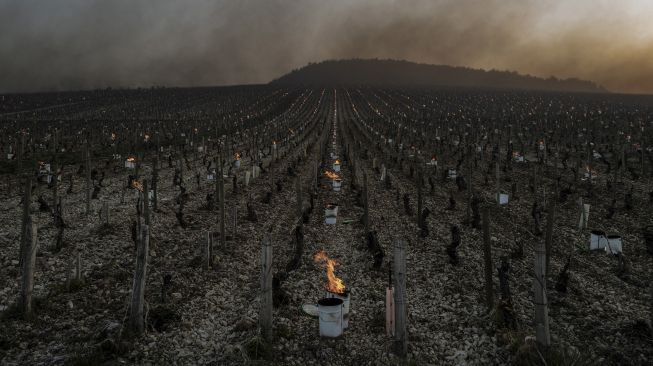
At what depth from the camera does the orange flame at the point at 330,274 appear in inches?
463

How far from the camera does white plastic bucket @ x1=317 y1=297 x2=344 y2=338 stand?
960cm

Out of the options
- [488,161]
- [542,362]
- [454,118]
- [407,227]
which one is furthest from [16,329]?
[454,118]

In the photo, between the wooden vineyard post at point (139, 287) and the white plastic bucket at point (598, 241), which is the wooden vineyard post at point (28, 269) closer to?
the wooden vineyard post at point (139, 287)

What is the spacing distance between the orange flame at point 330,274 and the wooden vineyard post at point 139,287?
4345 mm

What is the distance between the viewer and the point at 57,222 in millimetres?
18047

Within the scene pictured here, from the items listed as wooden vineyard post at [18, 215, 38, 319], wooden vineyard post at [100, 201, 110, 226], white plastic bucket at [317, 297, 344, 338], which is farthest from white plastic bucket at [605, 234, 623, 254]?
wooden vineyard post at [100, 201, 110, 226]

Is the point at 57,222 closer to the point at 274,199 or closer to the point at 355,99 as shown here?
the point at 274,199

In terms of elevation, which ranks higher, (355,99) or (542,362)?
(355,99)

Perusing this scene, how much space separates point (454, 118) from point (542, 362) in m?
74.5

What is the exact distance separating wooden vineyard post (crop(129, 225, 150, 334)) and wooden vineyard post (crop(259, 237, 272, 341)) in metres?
2.62

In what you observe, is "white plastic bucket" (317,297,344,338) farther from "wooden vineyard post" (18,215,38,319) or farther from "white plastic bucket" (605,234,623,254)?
"white plastic bucket" (605,234,623,254)

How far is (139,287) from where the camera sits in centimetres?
948

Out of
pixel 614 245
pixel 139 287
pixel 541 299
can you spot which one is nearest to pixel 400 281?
pixel 541 299

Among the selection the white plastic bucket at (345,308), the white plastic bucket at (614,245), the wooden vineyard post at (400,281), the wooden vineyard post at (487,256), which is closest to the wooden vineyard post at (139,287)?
the white plastic bucket at (345,308)
